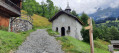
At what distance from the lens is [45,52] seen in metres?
9.13

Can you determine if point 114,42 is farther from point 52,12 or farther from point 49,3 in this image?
point 49,3

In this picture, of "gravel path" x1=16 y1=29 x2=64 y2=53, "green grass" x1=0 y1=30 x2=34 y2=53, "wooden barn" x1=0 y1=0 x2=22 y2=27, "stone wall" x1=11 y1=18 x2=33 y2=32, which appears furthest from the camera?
"stone wall" x1=11 y1=18 x2=33 y2=32

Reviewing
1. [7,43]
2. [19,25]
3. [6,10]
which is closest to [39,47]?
[7,43]

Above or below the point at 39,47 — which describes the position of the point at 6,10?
above

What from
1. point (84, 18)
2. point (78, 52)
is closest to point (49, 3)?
point (84, 18)

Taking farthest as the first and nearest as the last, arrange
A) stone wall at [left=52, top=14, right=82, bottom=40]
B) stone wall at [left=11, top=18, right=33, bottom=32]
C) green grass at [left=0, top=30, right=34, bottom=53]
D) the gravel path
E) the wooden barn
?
stone wall at [left=52, top=14, right=82, bottom=40] < stone wall at [left=11, top=18, right=33, bottom=32] < the wooden barn < the gravel path < green grass at [left=0, top=30, right=34, bottom=53]

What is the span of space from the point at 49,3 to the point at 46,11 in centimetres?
489

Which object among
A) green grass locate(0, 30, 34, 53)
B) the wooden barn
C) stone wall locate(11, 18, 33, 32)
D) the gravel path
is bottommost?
the gravel path

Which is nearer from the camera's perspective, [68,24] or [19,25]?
[19,25]

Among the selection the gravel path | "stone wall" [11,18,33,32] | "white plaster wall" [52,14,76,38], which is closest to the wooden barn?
"stone wall" [11,18,33,32]

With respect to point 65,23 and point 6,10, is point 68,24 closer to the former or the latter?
point 65,23

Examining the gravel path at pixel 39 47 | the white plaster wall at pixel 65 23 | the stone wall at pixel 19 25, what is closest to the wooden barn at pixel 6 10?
the stone wall at pixel 19 25

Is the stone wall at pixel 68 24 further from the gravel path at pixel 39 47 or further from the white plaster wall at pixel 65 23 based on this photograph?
the gravel path at pixel 39 47

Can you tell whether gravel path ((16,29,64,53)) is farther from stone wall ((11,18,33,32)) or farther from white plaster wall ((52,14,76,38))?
white plaster wall ((52,14,76,38))
